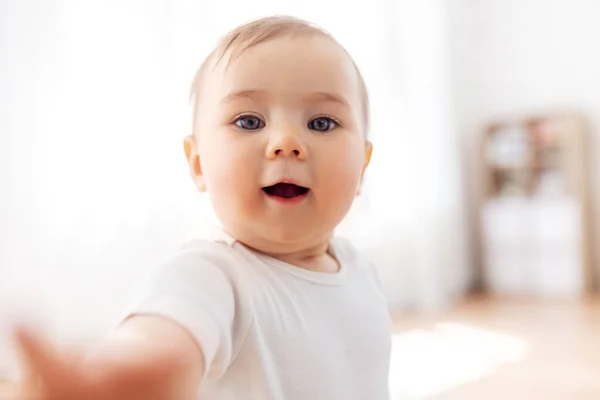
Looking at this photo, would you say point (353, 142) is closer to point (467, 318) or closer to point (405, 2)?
point (467, 318)

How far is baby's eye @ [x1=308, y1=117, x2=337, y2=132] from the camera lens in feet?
2.24

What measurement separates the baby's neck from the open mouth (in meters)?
0.07

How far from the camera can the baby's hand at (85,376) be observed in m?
0.33

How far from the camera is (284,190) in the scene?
0.66 meters

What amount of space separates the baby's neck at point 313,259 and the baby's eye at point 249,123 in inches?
5.0

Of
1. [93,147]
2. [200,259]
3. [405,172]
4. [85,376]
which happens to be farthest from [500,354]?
[85,376]

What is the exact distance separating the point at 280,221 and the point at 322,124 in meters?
0.11

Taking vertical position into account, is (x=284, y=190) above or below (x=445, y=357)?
above

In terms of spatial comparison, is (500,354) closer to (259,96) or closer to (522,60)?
(259,96)

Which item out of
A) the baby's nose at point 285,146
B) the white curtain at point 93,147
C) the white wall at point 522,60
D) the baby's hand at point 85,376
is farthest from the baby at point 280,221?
the white wall at point 522,60

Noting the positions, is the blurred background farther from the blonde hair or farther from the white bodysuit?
the blonde hair

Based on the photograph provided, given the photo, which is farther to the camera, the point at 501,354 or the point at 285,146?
the point at 501,354

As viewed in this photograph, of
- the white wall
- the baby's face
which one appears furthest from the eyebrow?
the white wall

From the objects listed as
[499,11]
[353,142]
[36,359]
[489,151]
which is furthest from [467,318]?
[36,359]
